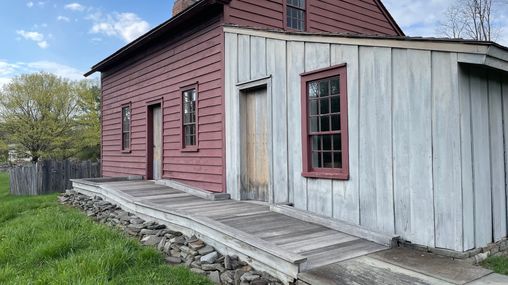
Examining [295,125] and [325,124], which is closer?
[325,124]

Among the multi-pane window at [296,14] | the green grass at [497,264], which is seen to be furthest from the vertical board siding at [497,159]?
the multi-pane window at [296,14]

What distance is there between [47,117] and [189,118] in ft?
68.9

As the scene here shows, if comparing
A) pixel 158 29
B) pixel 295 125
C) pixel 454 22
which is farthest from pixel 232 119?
pixel 454 22

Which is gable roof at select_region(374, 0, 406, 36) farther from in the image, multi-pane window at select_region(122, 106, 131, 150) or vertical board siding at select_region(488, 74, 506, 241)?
multi-pane window at select_region(122, 106, 131, 150)

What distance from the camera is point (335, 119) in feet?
17.6

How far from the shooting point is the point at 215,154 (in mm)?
7812

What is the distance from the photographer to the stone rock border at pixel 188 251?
13.2 ft

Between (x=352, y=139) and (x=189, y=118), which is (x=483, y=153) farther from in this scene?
(x=189, y=118)

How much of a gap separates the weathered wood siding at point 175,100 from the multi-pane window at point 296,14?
6.61 feet

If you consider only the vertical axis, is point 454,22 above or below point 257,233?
above

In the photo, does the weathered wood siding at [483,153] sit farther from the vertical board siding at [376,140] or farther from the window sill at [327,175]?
the window sill at [327,175]

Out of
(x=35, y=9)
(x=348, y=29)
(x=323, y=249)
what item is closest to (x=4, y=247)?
(x=323, y=249)

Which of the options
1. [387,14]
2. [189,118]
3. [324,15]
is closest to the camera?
[189,118]

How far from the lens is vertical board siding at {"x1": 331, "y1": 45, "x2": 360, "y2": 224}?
497 centimetres
